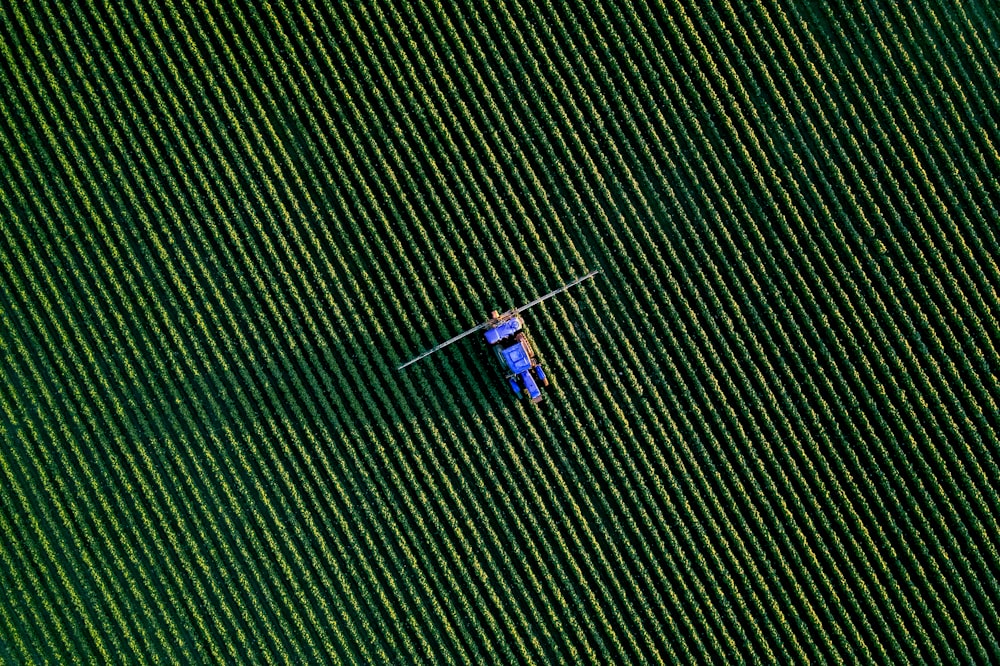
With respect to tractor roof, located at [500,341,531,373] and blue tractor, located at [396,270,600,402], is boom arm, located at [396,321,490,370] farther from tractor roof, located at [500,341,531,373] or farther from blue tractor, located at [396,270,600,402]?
tractor roof, located at [500,341,531,373]

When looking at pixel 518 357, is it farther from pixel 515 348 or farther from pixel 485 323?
pixel 485 323

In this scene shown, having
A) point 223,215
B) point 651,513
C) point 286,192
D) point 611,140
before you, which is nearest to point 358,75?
point 286,192

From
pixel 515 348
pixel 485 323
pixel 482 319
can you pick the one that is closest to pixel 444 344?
pixel 485 323

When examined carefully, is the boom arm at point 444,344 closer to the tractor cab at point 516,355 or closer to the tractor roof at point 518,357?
the tractor cab at point 516,355

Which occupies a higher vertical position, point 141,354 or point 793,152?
point 141,354

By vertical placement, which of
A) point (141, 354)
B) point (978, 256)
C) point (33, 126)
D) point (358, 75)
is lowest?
point (978, 256)

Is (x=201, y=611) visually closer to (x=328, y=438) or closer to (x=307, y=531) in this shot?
(x=307, y=531)

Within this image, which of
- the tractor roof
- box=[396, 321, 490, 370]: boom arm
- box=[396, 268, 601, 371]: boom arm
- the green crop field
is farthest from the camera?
the green crop field

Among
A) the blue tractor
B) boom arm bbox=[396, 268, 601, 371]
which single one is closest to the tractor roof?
the blue tractor
